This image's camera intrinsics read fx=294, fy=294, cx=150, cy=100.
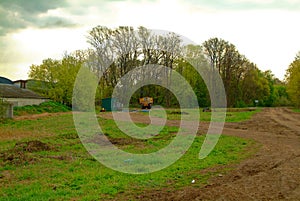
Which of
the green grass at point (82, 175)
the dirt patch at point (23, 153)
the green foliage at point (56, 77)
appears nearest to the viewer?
the green grass at point (82, 175)

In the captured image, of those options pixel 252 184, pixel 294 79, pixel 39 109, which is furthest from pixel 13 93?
pixel 294 79

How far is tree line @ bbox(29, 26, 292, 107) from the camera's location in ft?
160

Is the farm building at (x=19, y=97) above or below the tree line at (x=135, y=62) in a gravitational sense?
below

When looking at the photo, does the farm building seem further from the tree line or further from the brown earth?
the brown earth

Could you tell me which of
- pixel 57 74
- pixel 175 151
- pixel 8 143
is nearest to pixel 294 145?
pixel 175 151

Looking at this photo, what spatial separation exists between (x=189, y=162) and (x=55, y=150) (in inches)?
231

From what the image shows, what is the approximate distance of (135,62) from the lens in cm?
5006

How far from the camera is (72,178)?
8.20 metres

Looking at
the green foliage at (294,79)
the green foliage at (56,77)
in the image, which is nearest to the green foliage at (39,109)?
the green foliage at (56,77)

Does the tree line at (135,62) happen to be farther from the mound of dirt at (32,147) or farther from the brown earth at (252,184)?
the brown earth at (252,184)

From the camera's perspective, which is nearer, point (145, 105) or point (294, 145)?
point (294, 145)

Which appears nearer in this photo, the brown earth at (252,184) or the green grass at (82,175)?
the brown earth at (252,184)

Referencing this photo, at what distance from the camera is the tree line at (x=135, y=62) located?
48.7 metres

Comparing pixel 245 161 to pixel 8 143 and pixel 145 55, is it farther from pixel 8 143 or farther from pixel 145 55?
pixel 145 55
